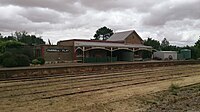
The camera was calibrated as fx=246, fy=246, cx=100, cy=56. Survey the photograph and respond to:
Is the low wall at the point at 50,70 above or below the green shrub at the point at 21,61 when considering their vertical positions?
below

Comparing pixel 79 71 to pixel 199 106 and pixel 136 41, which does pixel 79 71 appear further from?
pixel 136 41

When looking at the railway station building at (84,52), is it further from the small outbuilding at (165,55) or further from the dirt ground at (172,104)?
the dirt ground at (172,104)

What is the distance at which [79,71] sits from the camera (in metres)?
26.2

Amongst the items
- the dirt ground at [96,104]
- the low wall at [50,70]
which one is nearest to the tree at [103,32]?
the low wall at [50,70]

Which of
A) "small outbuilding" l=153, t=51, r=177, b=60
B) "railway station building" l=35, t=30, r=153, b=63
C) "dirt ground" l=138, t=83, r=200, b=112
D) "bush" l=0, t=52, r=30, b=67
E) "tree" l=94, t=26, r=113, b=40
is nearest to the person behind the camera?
"dirt ground" l=138, t=83, r=200, b=112

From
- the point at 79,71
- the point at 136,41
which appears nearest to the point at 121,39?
the point at 136,41

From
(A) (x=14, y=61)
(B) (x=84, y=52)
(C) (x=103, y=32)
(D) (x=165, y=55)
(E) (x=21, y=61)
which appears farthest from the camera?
(C) (x=103, y=32)

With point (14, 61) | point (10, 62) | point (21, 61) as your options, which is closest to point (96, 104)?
point (10, 62)

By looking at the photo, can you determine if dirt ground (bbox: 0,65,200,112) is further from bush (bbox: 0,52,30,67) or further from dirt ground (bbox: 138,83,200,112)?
bush (bbox: 0,52,30,67)

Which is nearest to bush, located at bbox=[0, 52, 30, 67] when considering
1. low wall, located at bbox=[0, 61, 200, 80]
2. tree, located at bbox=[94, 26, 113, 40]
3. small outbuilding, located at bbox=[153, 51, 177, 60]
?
low wall, located at bbox=[0, 61, 200, 80]

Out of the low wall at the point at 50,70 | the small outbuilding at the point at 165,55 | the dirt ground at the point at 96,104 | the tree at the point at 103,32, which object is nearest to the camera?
the dirt ground at the point at 96,104

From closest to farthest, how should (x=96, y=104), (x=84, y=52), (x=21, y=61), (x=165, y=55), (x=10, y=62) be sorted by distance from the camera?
(x=96, y=104) → (x=10, y=62) → (x=21, y=61) → (x=84, y=52) → (x=165, y=55)

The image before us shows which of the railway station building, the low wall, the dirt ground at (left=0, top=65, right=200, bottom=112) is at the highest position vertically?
the railway station building

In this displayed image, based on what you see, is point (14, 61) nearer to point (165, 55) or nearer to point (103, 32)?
point (165, 55)
